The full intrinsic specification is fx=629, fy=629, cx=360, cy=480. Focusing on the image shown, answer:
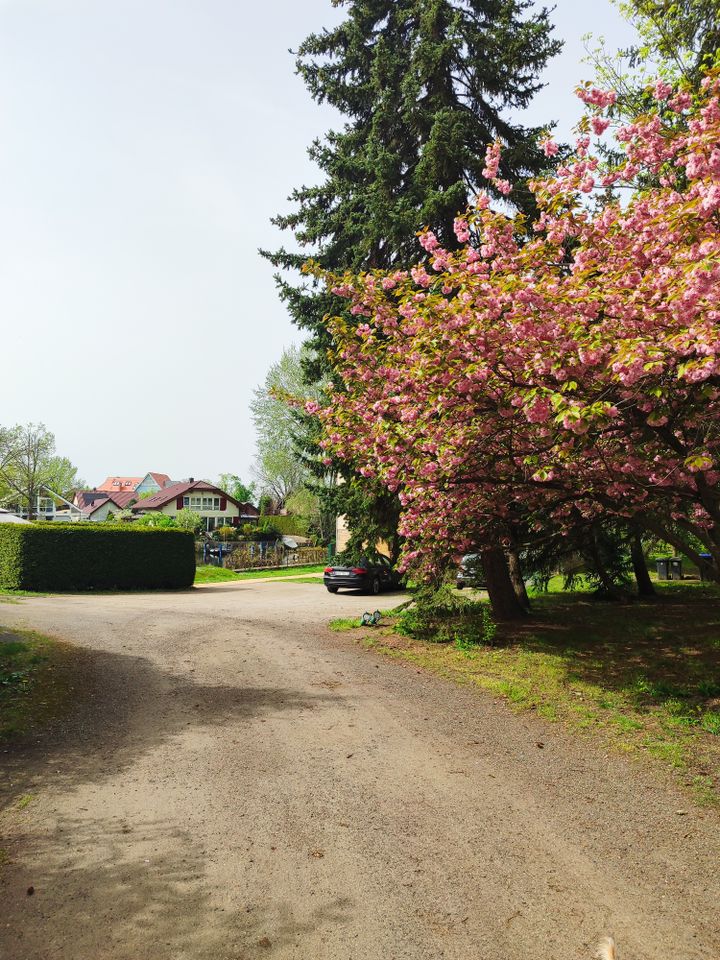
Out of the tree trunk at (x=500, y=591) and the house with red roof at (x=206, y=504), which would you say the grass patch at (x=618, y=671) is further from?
the house with red roof at (x=206, y=504)

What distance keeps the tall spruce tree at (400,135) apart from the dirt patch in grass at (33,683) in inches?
234

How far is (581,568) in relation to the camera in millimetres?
14617

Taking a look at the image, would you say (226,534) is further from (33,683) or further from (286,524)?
(33,683)

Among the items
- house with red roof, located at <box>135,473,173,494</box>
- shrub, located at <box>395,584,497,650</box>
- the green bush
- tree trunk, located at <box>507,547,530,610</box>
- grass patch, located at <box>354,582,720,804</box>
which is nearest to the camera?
grass patch, located at <box>354,582,720,804</box>

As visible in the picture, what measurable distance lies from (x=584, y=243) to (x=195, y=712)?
6.87 meters

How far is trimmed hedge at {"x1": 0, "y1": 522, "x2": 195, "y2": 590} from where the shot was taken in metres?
21.2

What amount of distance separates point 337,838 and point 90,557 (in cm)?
2012

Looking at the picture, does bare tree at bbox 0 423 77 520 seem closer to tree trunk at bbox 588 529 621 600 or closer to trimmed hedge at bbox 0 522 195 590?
trimmed hedge at bbox 0 522 195 590

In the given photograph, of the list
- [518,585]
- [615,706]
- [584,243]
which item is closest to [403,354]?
[584,243]

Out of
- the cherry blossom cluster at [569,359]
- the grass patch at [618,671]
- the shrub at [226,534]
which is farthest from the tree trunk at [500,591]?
the shrub at [226,534]

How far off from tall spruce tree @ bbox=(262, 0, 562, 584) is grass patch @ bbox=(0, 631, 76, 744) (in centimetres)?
600

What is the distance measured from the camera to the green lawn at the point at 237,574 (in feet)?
95.3

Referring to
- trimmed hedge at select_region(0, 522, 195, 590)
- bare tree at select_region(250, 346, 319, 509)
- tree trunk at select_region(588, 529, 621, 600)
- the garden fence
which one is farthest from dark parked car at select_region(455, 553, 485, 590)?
bare tree at select_region(250, 346, 319, 509)

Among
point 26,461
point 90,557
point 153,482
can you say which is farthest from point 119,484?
point 90,557
